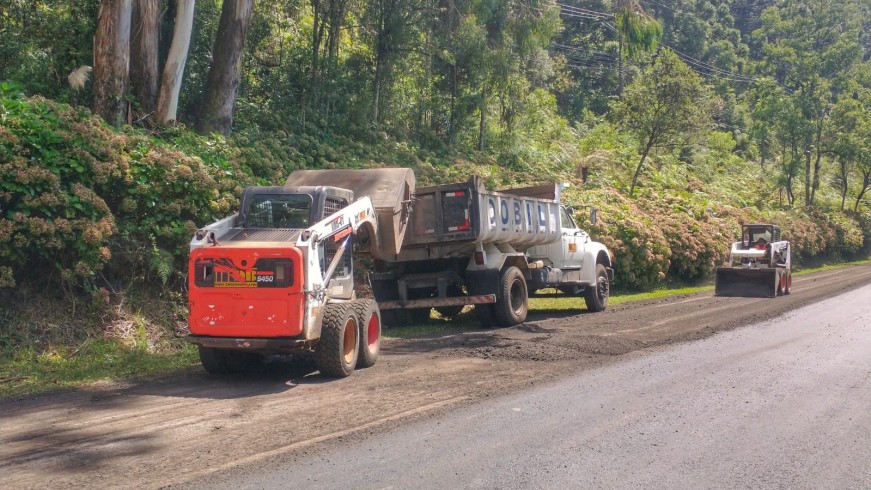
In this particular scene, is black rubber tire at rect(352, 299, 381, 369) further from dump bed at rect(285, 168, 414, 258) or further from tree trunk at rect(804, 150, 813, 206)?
tree trunk at rect(804, 150, 813, 206)

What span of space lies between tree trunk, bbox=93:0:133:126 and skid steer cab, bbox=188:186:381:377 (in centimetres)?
703

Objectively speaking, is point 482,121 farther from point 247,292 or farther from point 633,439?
point 633,439

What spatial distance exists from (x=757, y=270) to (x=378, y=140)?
11.5 m

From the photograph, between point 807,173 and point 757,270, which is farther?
point 807,173

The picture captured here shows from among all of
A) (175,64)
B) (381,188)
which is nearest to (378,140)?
(175,64)

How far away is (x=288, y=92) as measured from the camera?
2364cm

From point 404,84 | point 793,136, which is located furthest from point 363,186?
point 793,136

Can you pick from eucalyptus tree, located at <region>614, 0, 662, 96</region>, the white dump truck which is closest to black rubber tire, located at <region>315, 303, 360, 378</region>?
the white dump truck

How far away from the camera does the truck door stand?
18.1 meters

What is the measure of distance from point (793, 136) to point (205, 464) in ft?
148

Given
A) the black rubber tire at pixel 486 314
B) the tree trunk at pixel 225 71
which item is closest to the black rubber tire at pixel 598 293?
the black rubber tire at pixel 486 314

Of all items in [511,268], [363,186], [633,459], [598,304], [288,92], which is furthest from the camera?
[288,92]

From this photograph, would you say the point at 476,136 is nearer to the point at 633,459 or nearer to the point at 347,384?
the point at 347,384

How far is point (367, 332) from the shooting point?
11195mm
